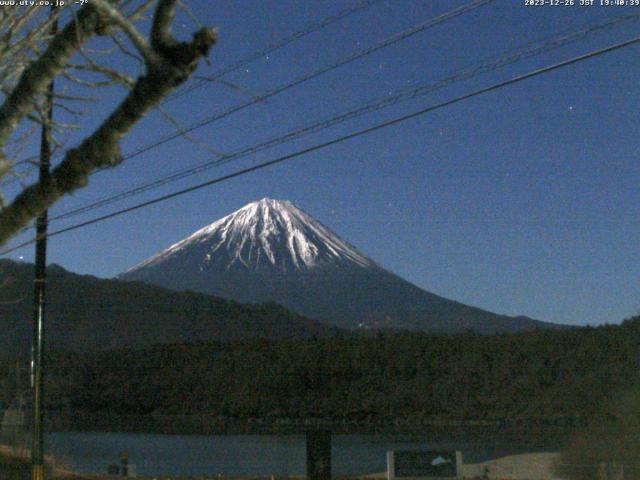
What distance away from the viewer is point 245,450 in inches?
1339

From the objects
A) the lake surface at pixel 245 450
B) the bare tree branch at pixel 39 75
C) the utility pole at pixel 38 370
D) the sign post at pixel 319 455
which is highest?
the bare tree branch at pixel 39 75

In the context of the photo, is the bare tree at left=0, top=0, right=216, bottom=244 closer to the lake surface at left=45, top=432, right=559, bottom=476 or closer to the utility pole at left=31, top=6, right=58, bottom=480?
the utility pole at left=31, top=6, right=58, bottom=480

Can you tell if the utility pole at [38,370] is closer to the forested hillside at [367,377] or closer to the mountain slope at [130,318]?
the forested hillside at [367,377]

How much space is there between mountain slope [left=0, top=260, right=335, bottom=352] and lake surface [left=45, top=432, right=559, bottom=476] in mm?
32502

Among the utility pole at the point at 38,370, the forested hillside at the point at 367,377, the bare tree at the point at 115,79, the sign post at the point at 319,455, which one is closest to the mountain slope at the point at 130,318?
the forested hillside at the point at 367,377

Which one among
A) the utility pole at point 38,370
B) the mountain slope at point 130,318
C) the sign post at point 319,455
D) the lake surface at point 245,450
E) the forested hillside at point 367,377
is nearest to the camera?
the utility pole at point 38,370

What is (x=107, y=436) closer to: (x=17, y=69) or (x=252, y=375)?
(x=252, y=375)

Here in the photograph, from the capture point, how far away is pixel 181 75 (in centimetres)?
469

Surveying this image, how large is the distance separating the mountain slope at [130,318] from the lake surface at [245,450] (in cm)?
3250

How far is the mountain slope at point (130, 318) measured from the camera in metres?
75.9

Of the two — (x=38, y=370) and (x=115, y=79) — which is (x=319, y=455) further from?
(x=115, y=79)

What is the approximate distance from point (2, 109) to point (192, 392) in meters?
51.9

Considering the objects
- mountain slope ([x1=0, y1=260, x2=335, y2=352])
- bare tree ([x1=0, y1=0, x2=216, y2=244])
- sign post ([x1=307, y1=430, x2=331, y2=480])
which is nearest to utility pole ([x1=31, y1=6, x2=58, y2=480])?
sign post ([x1=307, y1=430, x2=331, y2=480])

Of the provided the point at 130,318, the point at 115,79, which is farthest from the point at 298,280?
the point at 115,79
